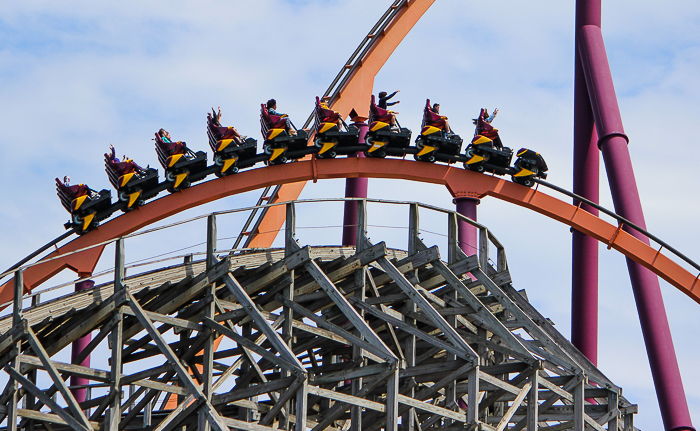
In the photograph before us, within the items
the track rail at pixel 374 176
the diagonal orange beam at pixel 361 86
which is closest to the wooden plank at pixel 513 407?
the track rail at pixel 374 176

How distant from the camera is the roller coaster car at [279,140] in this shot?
1387 centimetres

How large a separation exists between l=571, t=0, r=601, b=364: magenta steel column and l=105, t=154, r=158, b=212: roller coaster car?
5.18m

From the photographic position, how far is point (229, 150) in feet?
44.7

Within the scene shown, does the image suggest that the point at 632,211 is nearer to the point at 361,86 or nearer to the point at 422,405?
the point at 361,86

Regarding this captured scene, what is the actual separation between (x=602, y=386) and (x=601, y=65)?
5484 millimetres

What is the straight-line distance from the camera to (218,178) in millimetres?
13711

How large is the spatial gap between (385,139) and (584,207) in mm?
2687

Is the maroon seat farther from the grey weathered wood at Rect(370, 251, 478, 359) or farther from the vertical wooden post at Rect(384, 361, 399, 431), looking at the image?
the vertical wooden post at Rect(384, 361, 399, 431)

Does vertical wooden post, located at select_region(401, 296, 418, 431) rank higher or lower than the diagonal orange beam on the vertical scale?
lower

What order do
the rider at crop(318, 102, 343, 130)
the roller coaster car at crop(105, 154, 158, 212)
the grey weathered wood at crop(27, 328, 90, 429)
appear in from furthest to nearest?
the rider at crop(318, 102, 343, 130), the roller coaster car at crop(105, 154, 158, 212), the grey weathered wood at crop(27, 328, 90, 429)

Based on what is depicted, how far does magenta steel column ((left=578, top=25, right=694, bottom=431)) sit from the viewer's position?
38.7 ft

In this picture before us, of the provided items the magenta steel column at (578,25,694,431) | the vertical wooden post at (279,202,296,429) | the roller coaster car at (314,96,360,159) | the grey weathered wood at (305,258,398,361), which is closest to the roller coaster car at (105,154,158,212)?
the roller coaster car at (314,96,360,159)

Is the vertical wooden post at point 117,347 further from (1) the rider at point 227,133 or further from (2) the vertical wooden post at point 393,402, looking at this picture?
(1) the rider at point 227,133

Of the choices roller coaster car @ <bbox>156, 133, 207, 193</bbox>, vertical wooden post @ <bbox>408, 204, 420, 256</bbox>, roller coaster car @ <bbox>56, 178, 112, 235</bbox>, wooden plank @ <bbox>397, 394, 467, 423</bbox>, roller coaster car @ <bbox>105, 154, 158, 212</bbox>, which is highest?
roller coaster car @ <bbox>156, 133, 207, 193</bbox>
